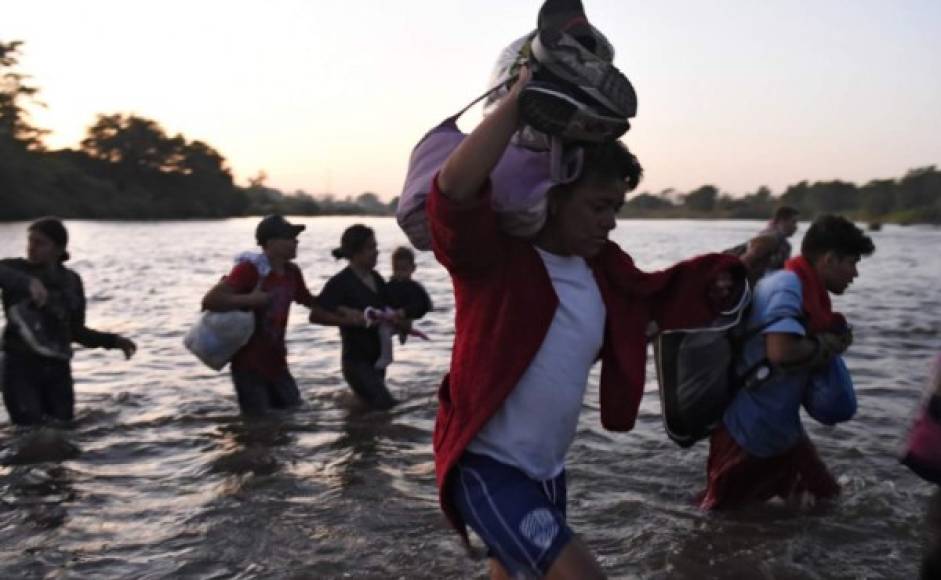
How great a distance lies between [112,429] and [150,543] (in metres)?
3.21

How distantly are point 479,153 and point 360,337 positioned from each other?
5.57 m

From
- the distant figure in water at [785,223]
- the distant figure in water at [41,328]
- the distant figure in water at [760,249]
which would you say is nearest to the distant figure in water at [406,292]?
the distant figure in water at [41,328]

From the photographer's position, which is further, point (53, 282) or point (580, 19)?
point (53, 282)

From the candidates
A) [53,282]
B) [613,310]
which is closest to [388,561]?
[613,310]

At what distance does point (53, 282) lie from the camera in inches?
271

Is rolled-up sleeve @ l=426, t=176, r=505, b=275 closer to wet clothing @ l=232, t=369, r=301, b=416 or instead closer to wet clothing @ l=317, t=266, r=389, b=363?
wet clothing @ l=317, t=266, r=389, b=363

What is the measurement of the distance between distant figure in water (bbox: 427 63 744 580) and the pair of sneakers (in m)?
0.11

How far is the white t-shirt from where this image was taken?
8.73ft

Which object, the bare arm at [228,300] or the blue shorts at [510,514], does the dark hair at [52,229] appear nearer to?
the bare arm at [228,300]

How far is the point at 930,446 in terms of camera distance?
2203mm

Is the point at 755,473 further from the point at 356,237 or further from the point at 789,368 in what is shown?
the point at 356,237

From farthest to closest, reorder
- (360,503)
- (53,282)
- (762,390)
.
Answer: (53,282) → (360,503) → (762,390)

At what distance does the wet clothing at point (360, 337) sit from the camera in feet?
24.5

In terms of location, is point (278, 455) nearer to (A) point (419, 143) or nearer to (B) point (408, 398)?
(B) point (408, 398)
